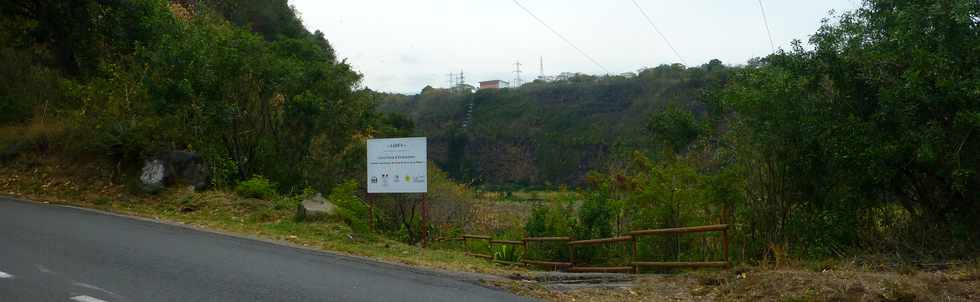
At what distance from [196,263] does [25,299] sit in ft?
8.93

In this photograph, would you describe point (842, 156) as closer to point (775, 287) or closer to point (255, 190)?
point (775, 287)

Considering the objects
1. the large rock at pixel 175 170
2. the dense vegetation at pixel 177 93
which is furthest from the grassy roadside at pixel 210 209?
the dense vegetation at pixel 177 93

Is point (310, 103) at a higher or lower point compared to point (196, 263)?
higher

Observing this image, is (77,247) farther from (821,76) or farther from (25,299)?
(821,76)

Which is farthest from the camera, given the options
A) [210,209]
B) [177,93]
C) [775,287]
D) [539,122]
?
[539,122]

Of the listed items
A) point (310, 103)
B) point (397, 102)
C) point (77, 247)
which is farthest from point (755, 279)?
point (397, 102)

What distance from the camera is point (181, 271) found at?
31.7 feet

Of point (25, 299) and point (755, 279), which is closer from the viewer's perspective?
point (25, 299)

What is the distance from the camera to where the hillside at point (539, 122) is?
73125 millimetres

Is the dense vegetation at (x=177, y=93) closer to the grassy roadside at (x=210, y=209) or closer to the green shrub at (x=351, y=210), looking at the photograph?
the grassy roadside at (x=210, y=209)

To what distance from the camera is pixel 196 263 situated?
33.8ft

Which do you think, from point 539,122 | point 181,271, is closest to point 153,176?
point 181,271

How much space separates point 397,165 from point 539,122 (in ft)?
240

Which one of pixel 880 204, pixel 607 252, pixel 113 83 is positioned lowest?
pixel 607 252
